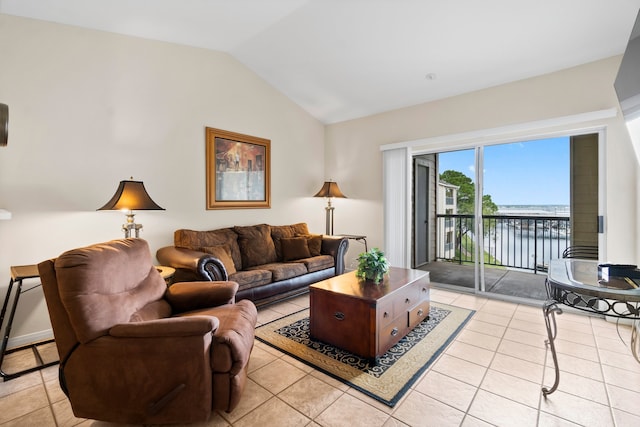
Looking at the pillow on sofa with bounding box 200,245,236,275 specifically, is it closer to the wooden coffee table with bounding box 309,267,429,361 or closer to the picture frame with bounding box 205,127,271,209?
the picture frame with bounding box 205,127,271,209

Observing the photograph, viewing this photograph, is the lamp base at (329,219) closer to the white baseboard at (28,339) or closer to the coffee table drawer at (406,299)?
the coffee table drawer at (406,299)

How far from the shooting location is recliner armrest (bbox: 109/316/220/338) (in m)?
1.53

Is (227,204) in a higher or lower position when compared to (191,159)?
lower

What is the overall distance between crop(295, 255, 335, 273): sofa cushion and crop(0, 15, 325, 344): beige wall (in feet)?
3.74

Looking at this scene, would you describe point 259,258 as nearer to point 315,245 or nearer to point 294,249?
point 294,249

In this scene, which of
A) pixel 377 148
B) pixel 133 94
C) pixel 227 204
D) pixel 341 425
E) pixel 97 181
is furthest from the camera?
pixel 377 148

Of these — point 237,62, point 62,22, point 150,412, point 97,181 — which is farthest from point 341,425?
point 237,62

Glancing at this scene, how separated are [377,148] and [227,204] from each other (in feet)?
8.10

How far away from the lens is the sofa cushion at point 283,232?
422 centimetres

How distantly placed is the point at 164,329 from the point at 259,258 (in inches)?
91.9

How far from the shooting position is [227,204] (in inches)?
158

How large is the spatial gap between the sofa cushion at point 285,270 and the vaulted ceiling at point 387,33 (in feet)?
8.36

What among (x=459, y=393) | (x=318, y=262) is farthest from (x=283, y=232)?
(x=459, y=393)

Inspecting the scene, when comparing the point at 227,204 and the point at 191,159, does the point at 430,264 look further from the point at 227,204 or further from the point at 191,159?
the point at 191,159
